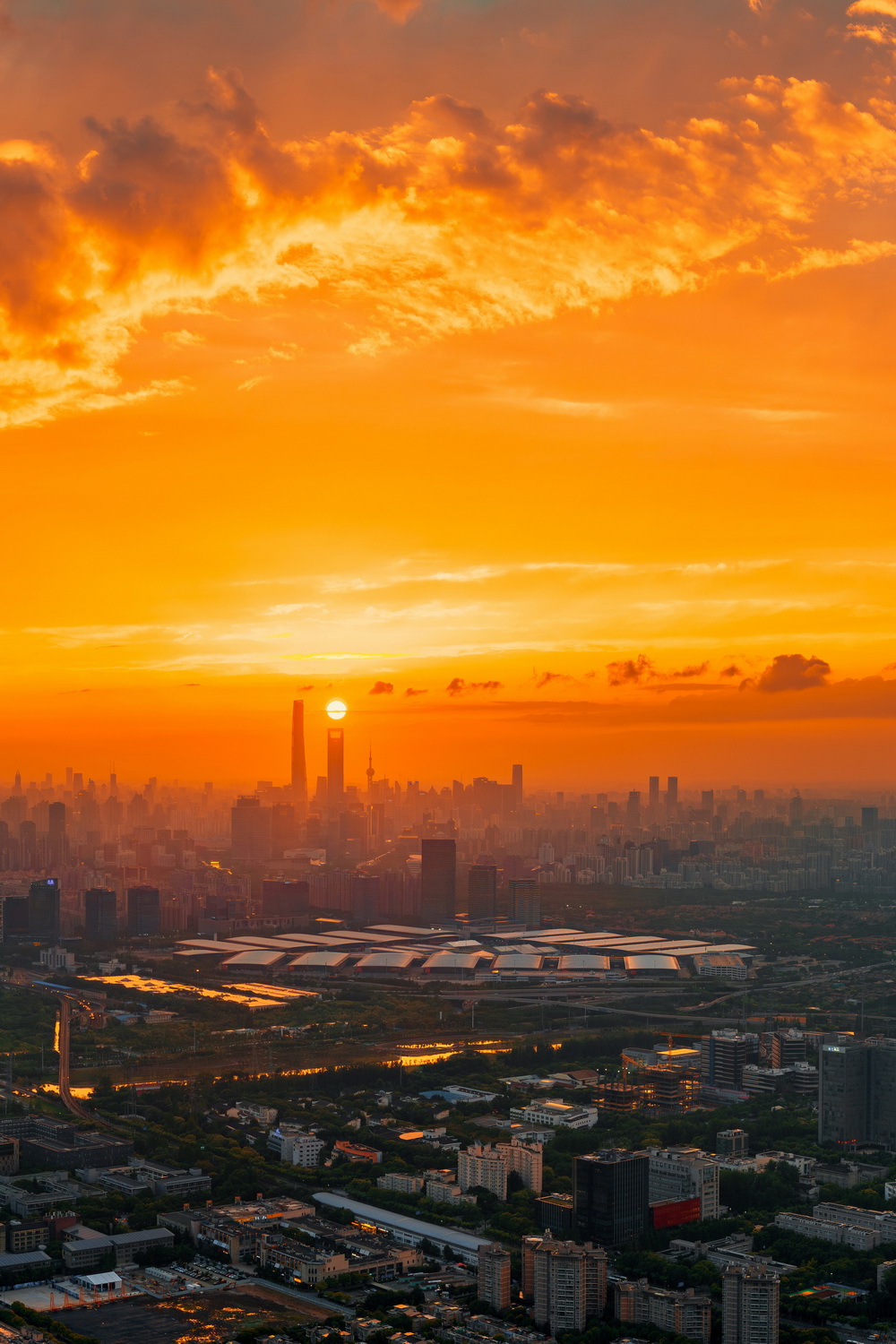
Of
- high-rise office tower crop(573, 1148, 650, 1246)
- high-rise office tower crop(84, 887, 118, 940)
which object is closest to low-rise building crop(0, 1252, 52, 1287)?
high-rise office tower crop(573, 1148, 650, 1246)

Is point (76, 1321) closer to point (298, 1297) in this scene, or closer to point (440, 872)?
point (298, 1297)

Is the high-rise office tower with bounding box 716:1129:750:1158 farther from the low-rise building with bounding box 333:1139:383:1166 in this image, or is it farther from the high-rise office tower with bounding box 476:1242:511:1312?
the high-rise office tower with bounding box 476:1242:511:1312

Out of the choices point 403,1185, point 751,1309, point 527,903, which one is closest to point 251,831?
point 527,903

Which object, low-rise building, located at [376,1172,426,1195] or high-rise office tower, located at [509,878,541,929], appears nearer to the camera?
low-rise building, located at [376,1172,426,1195]

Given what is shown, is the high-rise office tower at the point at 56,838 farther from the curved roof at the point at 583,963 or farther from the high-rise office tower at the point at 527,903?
the curved roof at the point at 583,963

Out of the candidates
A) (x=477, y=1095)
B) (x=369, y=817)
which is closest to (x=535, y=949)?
(x=477, y=1095)
